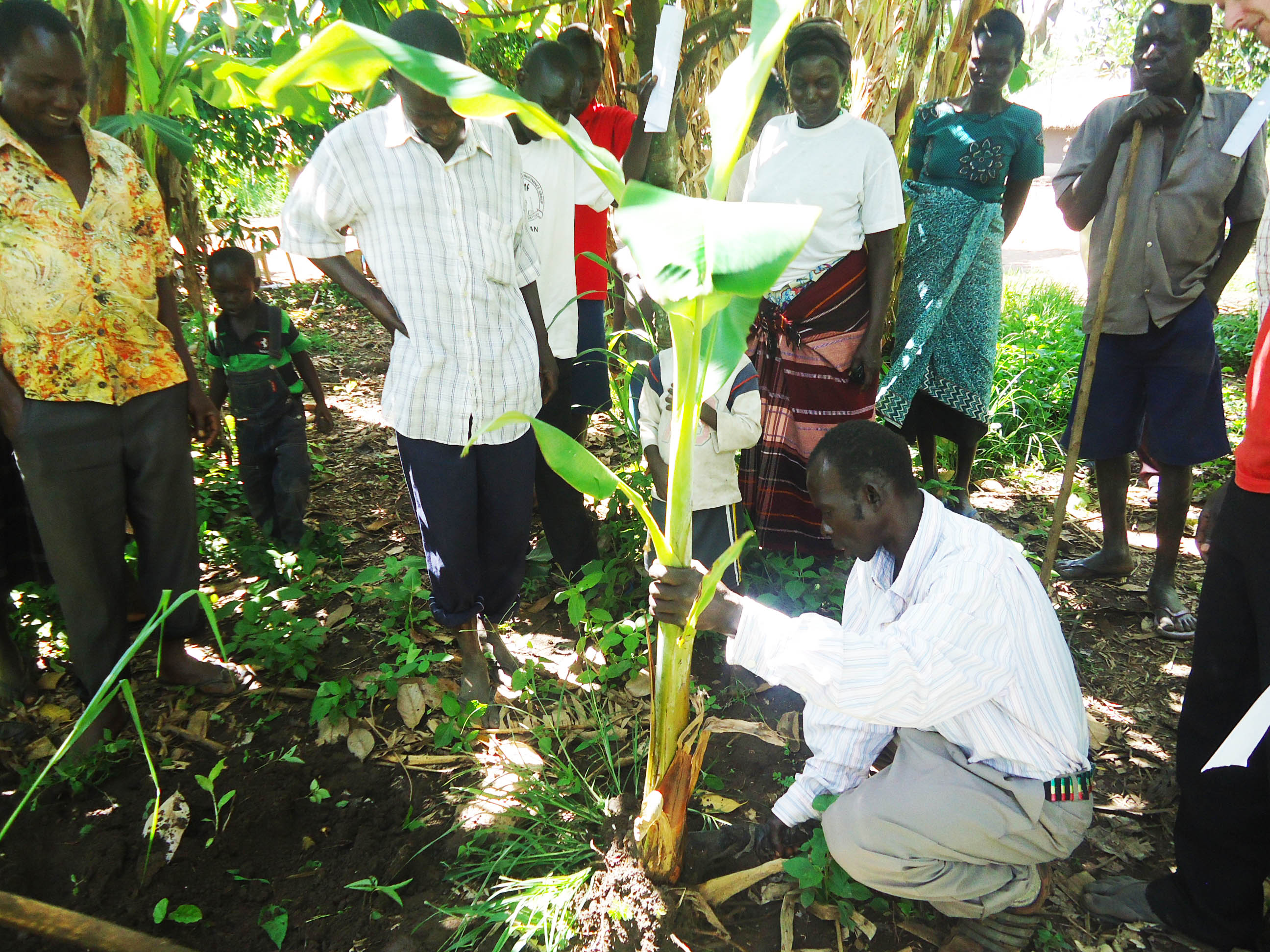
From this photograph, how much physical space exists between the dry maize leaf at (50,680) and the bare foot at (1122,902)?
288 centimetres

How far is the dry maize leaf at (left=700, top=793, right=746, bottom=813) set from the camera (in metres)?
2.08

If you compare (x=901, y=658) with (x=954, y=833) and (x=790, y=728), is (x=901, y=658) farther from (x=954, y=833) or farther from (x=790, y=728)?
(x=790, y=728)

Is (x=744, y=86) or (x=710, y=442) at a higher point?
(x=744, y=86)

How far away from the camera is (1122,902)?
180 cm

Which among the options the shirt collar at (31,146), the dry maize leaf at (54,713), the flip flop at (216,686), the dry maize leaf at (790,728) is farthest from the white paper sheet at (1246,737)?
the dry maize leaf at (54,713)

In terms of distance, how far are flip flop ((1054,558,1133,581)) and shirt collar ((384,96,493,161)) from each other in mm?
2612

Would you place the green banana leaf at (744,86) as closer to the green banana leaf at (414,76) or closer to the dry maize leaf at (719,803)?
the green banana leaf at (414,76)

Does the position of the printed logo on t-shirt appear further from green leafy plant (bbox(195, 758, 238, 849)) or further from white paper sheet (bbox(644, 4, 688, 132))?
green leafy plant (bbox(195, 758, 238, 849))

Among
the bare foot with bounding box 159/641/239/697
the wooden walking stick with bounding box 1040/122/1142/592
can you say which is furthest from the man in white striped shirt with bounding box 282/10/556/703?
the wooden walking stick with bounding box 1040/122/1142/592

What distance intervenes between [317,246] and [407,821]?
1.45 m

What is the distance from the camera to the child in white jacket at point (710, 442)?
2373mm

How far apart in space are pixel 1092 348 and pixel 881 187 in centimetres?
86

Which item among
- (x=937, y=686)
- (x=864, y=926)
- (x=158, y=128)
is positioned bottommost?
(x=864, y=926)

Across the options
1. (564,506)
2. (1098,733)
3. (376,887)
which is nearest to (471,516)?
(564,506)
